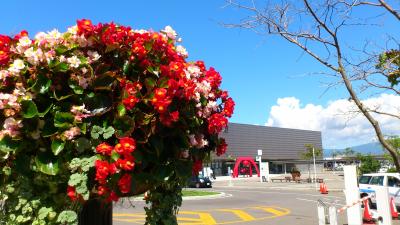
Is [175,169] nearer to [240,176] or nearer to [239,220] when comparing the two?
[239,220]

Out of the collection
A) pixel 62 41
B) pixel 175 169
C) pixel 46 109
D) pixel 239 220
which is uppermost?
pixel 62 41

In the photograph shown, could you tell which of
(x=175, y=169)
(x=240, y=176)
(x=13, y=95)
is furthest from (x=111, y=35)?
(x=240, y=176)

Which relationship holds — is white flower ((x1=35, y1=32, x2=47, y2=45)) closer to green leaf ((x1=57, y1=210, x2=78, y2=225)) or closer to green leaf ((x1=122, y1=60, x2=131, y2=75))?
green leaf ((x1=122, y1=60, x2=131, y2=75))

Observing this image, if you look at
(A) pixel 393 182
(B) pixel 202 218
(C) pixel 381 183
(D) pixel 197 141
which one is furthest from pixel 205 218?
(D) pixel 197 141

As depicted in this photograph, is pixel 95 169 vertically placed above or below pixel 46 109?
below

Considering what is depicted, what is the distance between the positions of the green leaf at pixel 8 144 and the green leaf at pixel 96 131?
1.35ft

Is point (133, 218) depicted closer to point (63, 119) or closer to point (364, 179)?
point (364, 179)

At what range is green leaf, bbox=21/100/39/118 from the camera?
234 cm

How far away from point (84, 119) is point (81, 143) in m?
0.13

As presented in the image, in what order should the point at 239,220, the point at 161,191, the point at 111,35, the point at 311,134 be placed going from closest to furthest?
Result: the point at 111,35
the point at 161,191
the point at 239,220
the point at 311,134

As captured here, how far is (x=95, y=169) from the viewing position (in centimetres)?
241

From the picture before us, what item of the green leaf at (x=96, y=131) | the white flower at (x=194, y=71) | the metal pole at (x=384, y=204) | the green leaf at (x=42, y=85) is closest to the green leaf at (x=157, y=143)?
the green leaf at (x=96, y=131)

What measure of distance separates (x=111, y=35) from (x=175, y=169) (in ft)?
2.79

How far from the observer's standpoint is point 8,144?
2.41 metres
